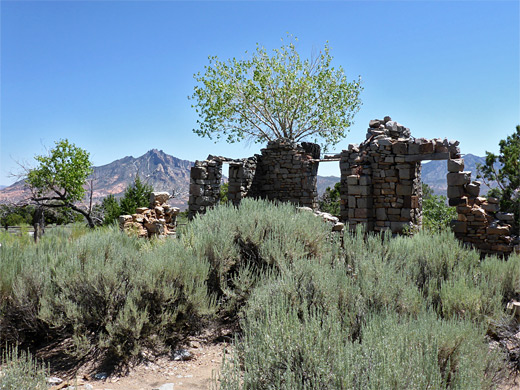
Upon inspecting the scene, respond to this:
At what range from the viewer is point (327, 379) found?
2.39 m

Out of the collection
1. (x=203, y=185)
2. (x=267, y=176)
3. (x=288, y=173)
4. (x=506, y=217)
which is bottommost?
(x=506, y=217)

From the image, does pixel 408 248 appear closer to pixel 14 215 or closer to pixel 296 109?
pixel 296 109

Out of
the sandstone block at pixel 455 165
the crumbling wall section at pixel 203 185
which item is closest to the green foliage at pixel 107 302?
the sandstone block at pixel 455 165

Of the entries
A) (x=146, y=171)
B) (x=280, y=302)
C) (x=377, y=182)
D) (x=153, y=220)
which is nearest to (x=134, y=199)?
(x=153, y=220)

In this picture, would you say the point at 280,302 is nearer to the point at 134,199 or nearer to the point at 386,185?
the point at 386,185

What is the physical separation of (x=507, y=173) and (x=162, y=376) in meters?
13.6

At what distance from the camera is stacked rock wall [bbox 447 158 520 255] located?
28.6 feet

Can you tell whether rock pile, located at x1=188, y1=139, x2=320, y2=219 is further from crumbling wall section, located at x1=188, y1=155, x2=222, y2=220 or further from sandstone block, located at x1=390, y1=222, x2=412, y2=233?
sandstone block, located at x1=390, y1=222, x2=412, y2=233

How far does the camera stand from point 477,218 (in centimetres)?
A: 891

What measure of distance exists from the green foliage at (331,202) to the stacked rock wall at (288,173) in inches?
70.1

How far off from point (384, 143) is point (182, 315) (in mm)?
8020

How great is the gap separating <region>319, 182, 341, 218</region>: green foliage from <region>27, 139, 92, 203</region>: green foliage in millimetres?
10639

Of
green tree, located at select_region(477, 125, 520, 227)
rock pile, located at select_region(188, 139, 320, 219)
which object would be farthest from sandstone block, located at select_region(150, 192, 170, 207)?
green tree, located at select_region(477, 125, 520, 227)

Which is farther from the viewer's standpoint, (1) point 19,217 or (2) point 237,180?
(1) point 19,217
